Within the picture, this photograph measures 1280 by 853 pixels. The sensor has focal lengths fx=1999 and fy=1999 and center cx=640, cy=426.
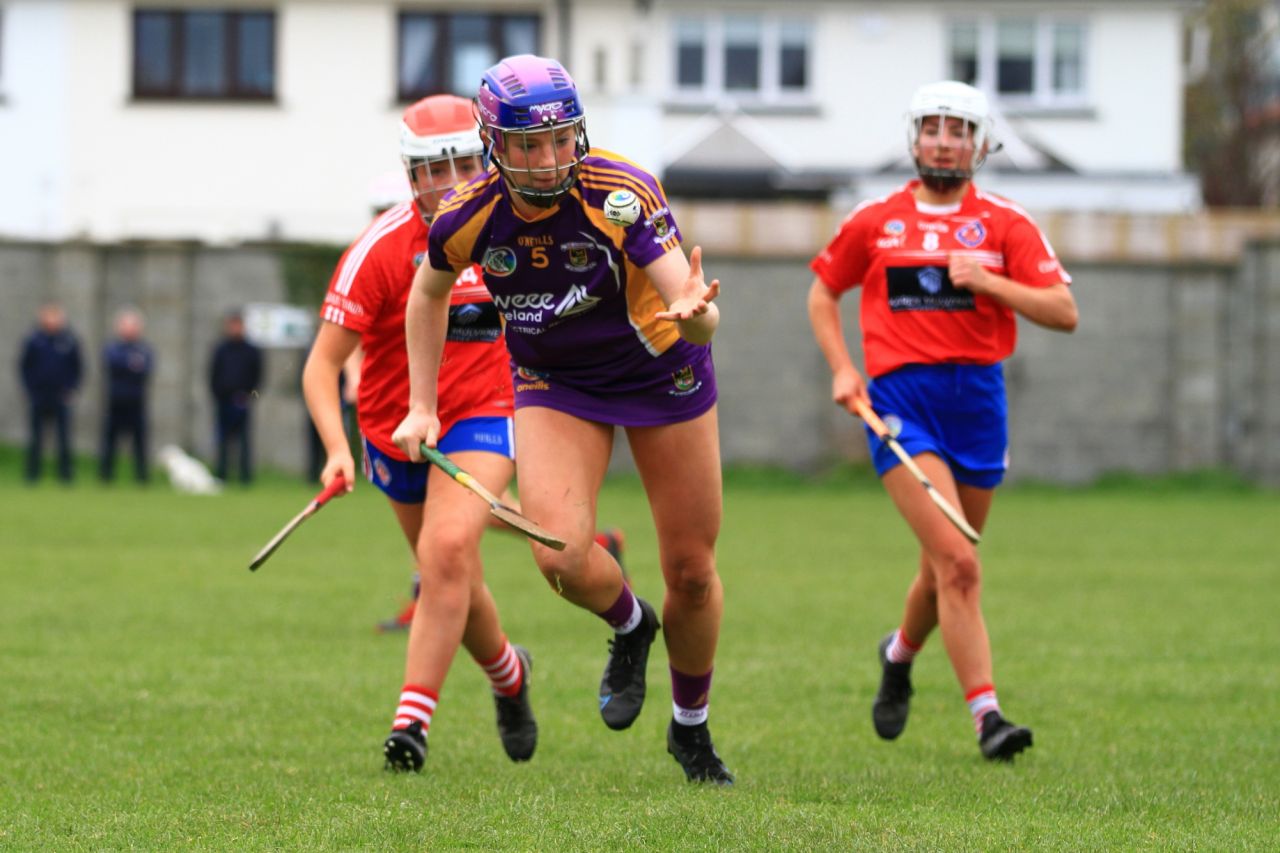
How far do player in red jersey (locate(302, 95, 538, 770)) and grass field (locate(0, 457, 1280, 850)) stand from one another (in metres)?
0.43

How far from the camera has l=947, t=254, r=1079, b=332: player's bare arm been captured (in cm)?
749

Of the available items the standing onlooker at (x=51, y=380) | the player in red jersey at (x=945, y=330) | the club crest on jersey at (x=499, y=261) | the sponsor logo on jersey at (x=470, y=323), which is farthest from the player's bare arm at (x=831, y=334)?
the standing onlooker at (x=51, y=380)

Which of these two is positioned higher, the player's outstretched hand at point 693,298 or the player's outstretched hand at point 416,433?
the player's outstretched hand at point 693,298

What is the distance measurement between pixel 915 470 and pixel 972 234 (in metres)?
1.04

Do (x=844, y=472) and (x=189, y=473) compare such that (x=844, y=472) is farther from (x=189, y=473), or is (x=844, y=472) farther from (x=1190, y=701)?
(x=1190, y=701)

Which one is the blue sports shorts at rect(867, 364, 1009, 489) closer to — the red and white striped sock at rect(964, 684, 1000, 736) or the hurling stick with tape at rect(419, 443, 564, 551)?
the red and white striped sock at rect(964, 684, 1000, 736)

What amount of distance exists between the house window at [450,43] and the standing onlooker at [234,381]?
9649 millimetres

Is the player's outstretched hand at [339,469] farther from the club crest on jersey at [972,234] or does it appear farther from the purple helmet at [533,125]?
the club crest on jersey at [972,234]

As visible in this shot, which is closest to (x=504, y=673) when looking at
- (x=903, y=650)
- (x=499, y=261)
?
(x=903, y=650)

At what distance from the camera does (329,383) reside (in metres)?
7.19

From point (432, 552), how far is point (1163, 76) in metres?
31.1

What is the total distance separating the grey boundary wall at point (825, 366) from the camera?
25312 millimetres

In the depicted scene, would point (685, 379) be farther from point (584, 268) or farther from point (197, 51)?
point (197, 51)

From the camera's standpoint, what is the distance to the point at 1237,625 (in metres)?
11.6
